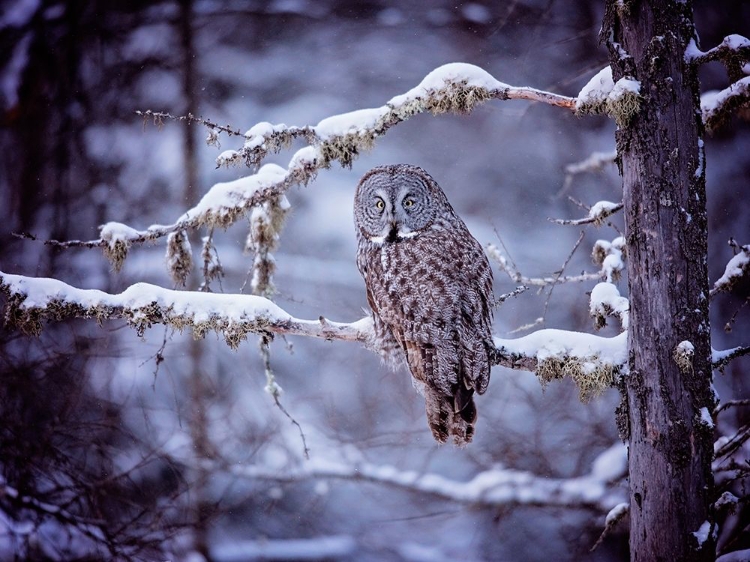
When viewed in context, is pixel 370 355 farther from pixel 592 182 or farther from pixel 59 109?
pixel 59 109

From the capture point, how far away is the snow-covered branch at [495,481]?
531 cm

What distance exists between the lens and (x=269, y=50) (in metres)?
7.10

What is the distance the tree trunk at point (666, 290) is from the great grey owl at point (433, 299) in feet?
2.16

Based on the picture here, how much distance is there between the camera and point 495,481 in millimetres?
5605

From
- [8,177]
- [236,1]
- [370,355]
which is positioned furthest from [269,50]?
[370,355]

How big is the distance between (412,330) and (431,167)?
4.24 m

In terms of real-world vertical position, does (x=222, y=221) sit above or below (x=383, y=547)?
above

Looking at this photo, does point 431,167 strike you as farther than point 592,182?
Yes

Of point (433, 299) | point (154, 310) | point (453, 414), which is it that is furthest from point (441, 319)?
point (154, 310)

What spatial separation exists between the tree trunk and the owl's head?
99cm

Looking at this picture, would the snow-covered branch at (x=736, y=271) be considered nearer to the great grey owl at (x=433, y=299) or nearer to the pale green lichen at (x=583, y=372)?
the pale green lichen at (x=583, y=372)

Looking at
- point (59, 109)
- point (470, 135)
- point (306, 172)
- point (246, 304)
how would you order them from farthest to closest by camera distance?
point (470, 135) → point (59, 109) → point (306, 172) → point (246, 304)

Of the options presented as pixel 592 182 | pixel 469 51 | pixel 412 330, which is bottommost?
pixel 412 330

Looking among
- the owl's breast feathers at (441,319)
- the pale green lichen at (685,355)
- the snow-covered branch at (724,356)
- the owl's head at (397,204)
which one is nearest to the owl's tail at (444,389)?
the owl's breast feathers at (441,319)
